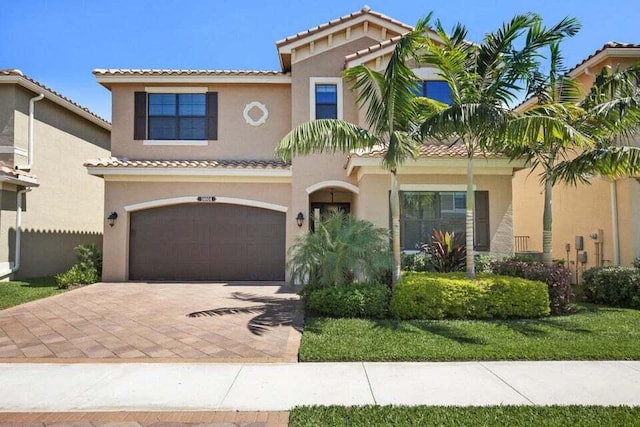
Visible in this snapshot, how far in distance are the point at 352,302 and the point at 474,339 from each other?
2.48m

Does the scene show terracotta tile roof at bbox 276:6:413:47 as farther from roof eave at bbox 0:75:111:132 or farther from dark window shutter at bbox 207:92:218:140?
roof eave at bbox 0:75:111:132

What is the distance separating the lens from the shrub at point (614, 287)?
9.96 meters

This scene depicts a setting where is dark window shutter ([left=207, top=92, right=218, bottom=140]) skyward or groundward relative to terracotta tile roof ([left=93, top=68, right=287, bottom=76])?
groundward

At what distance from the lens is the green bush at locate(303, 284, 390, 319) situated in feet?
28.6

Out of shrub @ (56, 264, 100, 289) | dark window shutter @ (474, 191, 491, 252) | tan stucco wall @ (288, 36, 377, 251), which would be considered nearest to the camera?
dark window shutter @ (474, 191, 491, 252)

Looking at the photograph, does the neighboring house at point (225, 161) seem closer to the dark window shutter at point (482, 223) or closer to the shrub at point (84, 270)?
the shrub at point (84, 270)

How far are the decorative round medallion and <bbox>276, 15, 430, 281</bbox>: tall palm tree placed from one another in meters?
6.44

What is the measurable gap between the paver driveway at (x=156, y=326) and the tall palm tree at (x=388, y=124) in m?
3.29

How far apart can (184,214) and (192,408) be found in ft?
35.7

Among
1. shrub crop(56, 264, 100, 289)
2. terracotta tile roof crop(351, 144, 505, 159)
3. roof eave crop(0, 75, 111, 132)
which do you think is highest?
roof eave crop(0, 75, 111, 132)

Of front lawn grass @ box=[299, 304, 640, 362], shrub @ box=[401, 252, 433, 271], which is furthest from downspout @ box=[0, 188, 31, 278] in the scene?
shrub @ box=[401, 252, 433, 271]

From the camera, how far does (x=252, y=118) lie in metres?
15.5

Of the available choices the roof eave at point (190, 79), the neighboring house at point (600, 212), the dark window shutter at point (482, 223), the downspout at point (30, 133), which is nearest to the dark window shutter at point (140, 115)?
the roof eave at point (190, 79)

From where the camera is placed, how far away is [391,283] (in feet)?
32.0
